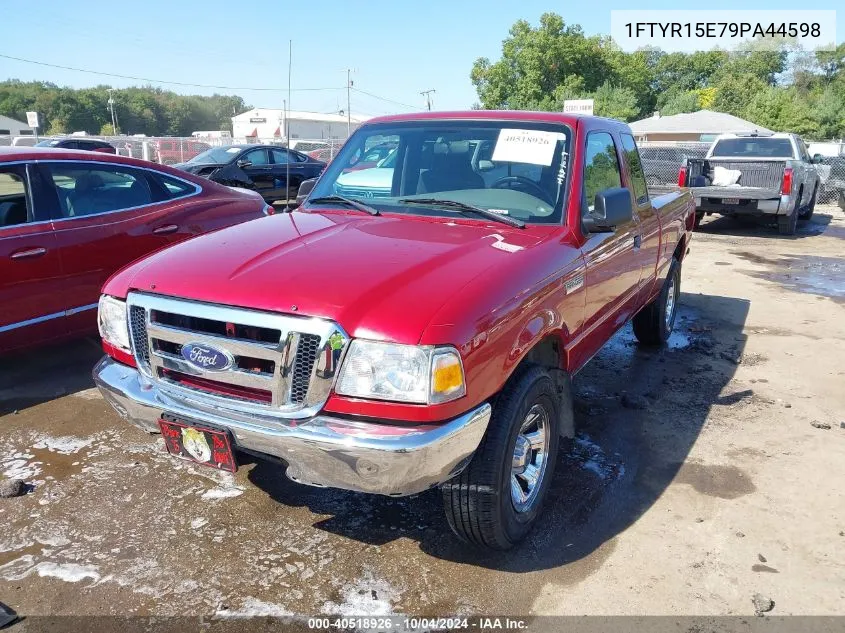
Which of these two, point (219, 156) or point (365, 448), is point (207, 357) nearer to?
point (365, 448)

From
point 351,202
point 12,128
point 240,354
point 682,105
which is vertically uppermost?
point 682,105

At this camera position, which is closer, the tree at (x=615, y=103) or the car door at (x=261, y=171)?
the car door at (x=261, y=171)

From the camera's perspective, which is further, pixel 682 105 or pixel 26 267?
pixel 682 105

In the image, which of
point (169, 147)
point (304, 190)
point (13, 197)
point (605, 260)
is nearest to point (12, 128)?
point (169, 147)

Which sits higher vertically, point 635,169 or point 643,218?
point 635,169

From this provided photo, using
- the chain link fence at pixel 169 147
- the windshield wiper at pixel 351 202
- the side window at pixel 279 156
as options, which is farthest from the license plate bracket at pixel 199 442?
the chain link fence at pixel 169 147

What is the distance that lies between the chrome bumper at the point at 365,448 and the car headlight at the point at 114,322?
67 centimetres

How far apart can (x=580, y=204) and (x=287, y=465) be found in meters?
2.01

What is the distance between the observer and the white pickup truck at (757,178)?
11.9 m

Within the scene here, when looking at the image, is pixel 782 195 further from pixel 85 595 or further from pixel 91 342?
pixel 85 595

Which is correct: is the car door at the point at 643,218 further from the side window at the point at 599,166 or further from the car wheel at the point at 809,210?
the car wheel at the point at 809,210

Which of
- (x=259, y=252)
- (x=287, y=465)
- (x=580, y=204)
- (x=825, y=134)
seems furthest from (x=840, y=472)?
(x=825, y=134)

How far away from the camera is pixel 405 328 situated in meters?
2.35

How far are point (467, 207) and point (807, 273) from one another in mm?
7679
